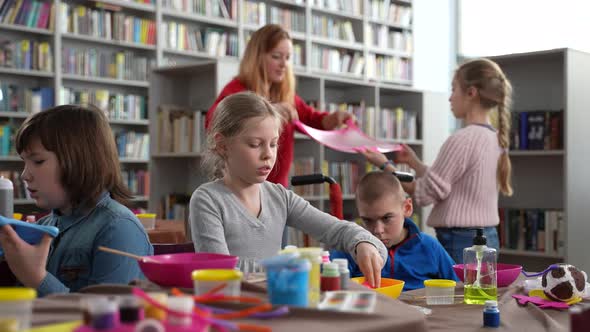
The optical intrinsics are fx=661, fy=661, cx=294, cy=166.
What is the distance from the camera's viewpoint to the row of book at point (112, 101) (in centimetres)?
591

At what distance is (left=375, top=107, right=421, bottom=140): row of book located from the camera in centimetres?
581

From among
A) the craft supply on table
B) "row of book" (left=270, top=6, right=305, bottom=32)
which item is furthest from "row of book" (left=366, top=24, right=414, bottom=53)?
the craft supply on table

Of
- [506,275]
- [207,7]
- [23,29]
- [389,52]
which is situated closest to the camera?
[506,275]

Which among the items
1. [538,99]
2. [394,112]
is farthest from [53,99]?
[538,99]

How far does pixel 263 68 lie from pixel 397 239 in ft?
4.26

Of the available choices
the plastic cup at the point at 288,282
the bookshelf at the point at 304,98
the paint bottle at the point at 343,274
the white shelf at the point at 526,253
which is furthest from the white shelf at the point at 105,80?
the plastic cup at the point at 288,282

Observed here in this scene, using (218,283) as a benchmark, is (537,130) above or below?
above

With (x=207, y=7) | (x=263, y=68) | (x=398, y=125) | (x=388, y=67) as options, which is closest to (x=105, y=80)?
(x=207, y=7)

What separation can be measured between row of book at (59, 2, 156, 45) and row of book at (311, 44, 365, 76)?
2.08 metres

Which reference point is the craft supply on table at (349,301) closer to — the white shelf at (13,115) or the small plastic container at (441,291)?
the small plastic container at (441,291)

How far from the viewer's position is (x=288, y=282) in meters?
0.94

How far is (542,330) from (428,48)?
7.64 metres

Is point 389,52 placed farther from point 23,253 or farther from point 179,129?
point 23,253

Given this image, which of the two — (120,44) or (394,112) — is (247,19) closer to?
(120,44)
